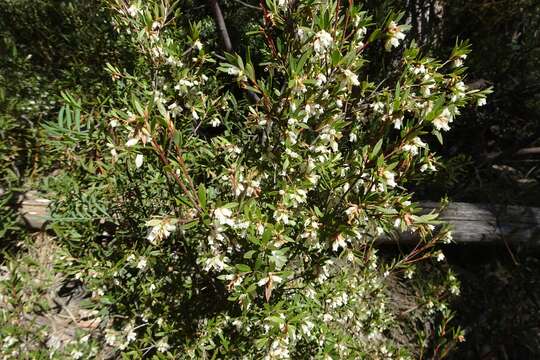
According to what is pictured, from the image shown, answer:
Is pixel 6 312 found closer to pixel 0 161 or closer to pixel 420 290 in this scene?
pixel 0 161

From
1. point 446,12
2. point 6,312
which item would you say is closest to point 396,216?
point 6,312

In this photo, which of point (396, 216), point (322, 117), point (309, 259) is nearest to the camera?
point (396, 216)

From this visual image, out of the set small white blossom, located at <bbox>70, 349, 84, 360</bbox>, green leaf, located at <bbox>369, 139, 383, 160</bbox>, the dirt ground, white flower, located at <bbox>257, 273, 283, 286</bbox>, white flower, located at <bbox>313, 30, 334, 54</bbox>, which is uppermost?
white flower, located at <bbox>313, 30, 334, 54</bbox>

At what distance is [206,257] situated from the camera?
61.4 inches

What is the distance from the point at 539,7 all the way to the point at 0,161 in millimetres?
5423

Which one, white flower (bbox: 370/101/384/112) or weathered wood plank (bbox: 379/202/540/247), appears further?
weathered wood plank (bbox: 379/202/540/247)

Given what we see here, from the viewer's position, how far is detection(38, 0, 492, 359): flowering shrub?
55.0 inches

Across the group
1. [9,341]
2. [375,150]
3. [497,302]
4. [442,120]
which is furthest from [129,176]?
[497,302]

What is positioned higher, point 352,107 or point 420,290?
point 352,107

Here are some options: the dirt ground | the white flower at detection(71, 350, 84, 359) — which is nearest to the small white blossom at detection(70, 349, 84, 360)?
the white flower at detection(71, 350, 84, 359)

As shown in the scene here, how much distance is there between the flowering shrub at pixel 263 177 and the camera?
4.58ft

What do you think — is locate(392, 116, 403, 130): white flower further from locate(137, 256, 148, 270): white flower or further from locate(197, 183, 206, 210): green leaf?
locate(137, 256, 148, 270): white flower

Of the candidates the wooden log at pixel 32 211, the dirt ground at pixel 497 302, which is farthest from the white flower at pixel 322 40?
the wooden log at pixel 32 211

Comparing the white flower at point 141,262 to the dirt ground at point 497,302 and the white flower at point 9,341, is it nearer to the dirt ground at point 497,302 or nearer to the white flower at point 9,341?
the white flower at point 9,341
